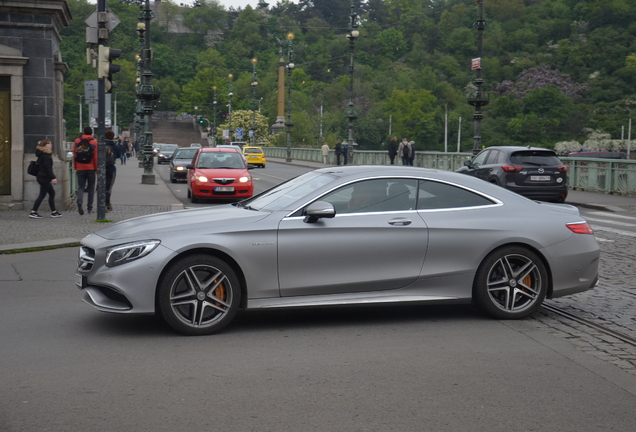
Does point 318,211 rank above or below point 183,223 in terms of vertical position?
above

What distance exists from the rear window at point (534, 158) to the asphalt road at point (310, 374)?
46.6 feet

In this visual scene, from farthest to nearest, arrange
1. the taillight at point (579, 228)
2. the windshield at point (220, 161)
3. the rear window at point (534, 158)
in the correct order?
the windshield at point (220, 161), the rear window at point (534, 158), the taillight at point (579, 228)

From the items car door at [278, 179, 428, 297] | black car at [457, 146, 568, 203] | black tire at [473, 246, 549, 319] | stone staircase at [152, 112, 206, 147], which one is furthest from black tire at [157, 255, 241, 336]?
stone staircase at [152, 112, 206, 147]

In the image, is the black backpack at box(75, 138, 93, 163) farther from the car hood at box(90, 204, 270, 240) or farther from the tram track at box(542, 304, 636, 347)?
the tram track at box(542, 304, 636, 347)

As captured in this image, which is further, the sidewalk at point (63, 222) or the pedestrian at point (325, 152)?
the pedestrian at point (325, 152)

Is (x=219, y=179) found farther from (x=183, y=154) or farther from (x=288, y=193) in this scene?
(x=288, y=193)

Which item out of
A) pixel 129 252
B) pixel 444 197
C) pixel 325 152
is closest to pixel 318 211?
pixel 444 197

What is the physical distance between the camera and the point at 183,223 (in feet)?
23.1

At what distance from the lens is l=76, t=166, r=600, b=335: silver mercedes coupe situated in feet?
22.2

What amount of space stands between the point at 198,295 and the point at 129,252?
0.66 meters

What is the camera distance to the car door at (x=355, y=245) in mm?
7004

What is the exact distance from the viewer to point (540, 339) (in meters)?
6.90

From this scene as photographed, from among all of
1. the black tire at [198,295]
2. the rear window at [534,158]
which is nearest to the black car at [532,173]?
the rear window at [534,158]

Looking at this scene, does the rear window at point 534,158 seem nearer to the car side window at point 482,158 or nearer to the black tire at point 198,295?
the car side window at point 482,158
